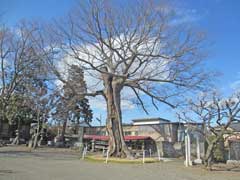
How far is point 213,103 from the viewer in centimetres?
1756

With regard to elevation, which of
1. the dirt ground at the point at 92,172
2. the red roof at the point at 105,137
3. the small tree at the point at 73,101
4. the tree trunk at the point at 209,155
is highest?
the small tree at the point at 73,101

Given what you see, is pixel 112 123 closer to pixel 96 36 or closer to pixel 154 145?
pixel 96 36

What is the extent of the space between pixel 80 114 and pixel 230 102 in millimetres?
36595

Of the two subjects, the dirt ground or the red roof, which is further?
the red roof

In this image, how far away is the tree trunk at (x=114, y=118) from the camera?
24.0 meters

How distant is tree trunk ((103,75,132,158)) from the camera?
24.0m

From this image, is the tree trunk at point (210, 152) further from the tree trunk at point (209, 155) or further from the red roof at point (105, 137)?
the red roof at point (105, 137)

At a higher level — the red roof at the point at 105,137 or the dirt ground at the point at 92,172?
the red roof at the point at 105,137

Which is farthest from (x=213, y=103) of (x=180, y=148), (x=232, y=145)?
(x=180, y=148)

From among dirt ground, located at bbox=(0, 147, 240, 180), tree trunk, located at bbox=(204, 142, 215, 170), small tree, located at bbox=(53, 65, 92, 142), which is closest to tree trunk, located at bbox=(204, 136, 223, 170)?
tree trunk, located at bbox=(204, 142, 215, 170)

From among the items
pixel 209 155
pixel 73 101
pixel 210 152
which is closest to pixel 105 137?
pixel 73 101

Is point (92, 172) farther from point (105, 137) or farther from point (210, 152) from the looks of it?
point (105, 137)

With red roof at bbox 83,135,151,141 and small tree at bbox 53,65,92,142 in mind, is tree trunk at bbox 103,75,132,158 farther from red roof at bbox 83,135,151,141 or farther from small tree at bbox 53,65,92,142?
red roof at bbox 83,135,151,141

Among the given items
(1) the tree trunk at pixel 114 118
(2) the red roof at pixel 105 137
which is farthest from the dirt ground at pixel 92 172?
(2) the red roof at pixel 105 137
